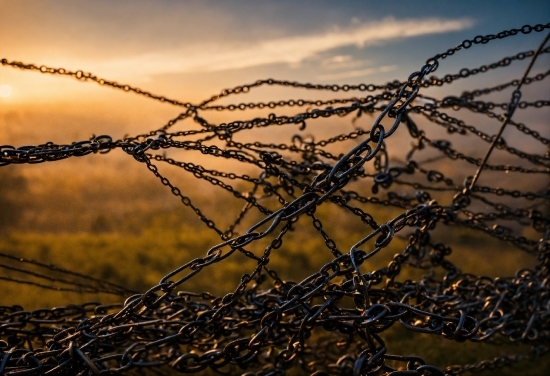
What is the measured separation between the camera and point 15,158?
157 centimetres

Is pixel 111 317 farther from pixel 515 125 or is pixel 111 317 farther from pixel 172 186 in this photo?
pixel 515 125

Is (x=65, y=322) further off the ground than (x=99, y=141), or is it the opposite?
(x=99, y=141)

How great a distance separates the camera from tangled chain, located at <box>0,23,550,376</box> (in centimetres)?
142

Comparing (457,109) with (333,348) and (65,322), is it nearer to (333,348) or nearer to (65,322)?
(333,348)

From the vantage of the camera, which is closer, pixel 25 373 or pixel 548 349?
pixel 25 373

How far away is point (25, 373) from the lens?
137 centimetres

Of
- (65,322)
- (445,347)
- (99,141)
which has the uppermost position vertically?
(99,141)

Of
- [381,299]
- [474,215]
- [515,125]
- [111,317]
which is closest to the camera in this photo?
[111,317]

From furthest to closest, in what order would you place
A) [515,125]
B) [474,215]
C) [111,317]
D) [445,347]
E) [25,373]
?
Answer: [445,347] → [515,125] → [474,215] → [111,317] → [25,373]

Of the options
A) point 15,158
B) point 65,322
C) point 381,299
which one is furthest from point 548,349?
point 15,158

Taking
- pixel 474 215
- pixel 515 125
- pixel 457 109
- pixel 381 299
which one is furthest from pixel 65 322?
pixel 515 125

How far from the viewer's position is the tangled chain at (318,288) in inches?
55.8

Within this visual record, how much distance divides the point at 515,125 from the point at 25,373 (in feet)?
7.44

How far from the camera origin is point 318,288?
1417 millimetres
